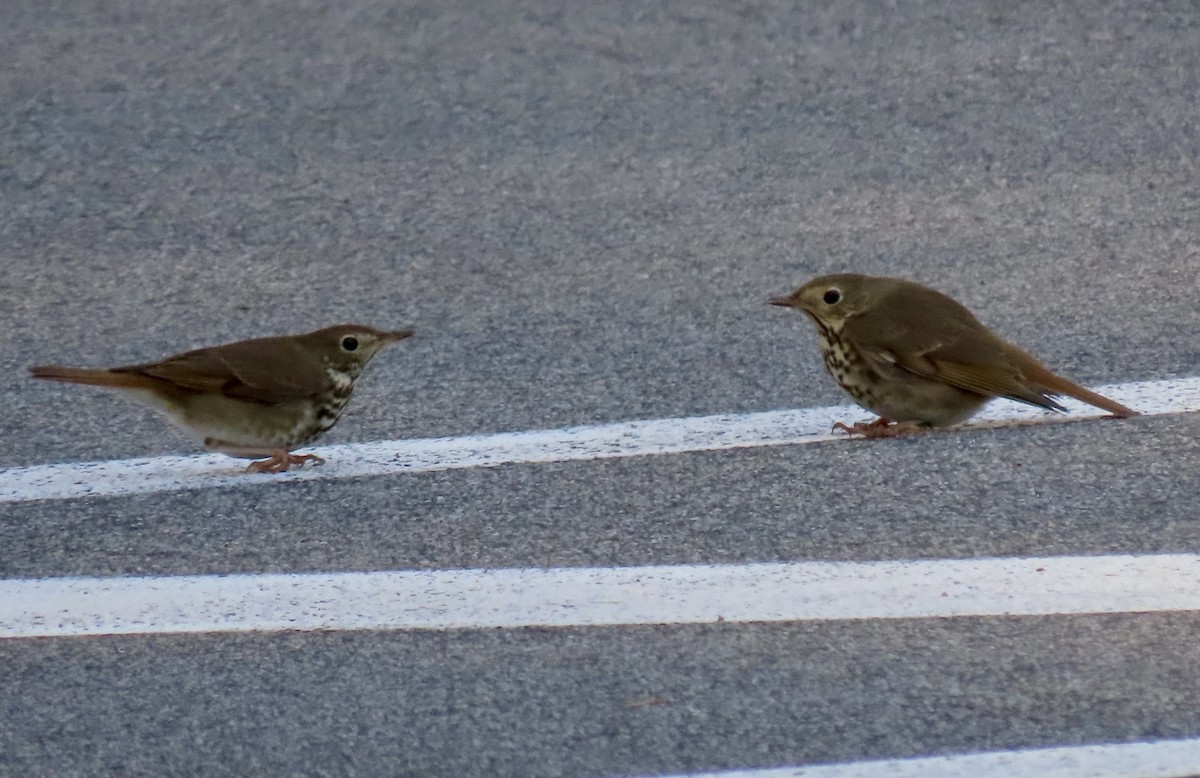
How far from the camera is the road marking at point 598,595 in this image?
17.0 ft

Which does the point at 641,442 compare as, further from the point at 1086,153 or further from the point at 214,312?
the point at 1086,153

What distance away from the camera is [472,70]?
1130 cm

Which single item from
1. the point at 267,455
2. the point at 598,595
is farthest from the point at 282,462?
the point at 598,595

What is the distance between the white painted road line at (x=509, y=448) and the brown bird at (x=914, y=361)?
191 millimetres

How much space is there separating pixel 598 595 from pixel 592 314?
9.33 ft

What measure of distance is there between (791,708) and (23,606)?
7.36ft

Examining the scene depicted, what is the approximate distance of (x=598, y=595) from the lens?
5340 mm

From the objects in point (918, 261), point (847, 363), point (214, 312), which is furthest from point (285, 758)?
point (918, 261)

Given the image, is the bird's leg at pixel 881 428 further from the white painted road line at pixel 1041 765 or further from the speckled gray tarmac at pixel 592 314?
the white painted road line at pixel 1041 765

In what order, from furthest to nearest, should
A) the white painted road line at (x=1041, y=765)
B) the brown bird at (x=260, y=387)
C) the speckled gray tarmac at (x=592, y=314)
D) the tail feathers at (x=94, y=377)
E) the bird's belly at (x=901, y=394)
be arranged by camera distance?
the bird's belly at (x=901, y=394) < the brown bird at (x=260, y=387) < the tail feathers at (x=94, y=377) < the speckled gray tarmac at (x=592, y=314) < the white painted road line at (x=1041, y=765)

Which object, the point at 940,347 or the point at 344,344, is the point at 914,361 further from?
the point at 344,344

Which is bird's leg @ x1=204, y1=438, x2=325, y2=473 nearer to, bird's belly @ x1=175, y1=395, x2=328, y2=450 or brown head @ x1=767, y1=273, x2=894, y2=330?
bird's belly @ x1=175, y1=395, x2=328, y2=450

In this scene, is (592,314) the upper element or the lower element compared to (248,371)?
lower

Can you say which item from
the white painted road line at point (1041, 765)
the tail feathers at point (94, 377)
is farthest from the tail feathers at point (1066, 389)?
the tail feathers at point (94, 377)
